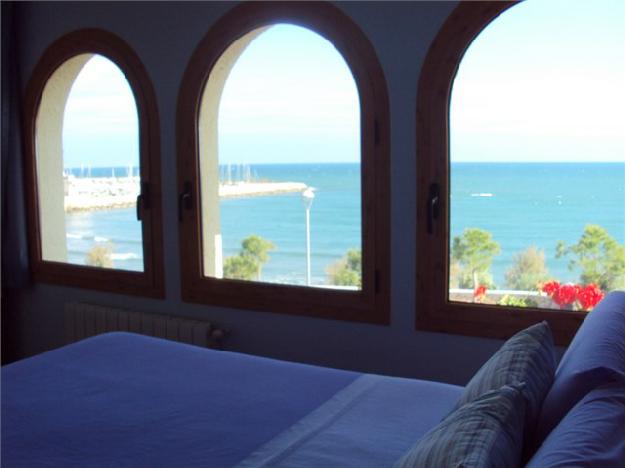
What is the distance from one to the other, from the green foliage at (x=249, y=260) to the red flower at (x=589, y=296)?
1611 mm

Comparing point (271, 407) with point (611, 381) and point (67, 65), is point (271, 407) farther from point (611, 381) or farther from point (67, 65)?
point (67, 65)

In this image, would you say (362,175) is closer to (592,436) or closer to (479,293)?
(479,293)

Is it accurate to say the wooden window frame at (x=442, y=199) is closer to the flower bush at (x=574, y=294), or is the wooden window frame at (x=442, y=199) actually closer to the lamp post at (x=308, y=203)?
the flower bush at (x=574, y=294)

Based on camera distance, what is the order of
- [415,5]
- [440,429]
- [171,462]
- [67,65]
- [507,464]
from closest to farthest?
[507,464] < [440,429] < [171,462] < [415,5] < [67,65]

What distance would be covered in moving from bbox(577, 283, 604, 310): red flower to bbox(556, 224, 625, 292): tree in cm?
3

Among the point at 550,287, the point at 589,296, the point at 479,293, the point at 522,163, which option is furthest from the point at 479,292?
the point at 522,163

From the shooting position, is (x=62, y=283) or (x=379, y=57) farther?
(x=62, y=283)

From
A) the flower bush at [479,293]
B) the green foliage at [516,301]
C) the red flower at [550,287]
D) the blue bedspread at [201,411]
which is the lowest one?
the blue bedspread at [201,411]

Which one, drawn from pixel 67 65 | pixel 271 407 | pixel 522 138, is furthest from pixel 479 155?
pixel 67 65

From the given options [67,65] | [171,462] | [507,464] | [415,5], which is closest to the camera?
[507,464]

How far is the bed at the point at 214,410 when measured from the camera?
156 cm

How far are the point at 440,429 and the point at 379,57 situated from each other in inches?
76.7

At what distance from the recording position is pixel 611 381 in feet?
4.17

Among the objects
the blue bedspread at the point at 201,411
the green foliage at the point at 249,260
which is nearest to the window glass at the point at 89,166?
the green foliage at the point at 249,260
